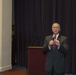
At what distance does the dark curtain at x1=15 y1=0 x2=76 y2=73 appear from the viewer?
6.84m

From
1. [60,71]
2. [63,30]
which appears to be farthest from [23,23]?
[60,71]

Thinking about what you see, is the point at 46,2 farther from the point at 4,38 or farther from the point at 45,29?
the point at 4,38

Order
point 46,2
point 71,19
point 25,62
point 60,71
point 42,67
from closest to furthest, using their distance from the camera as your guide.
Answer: point 60,71 → point 42,67 → point 71,19 → point 46,2 → point 25,62

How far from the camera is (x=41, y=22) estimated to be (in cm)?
746

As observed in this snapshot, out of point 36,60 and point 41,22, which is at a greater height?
point 41,22

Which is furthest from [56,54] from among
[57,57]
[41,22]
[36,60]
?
[41,22]

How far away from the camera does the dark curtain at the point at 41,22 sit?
269 inches

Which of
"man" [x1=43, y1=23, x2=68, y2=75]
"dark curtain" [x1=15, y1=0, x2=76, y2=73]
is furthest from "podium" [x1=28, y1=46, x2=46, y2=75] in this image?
"dark curtain" [x1=15, y1=0, x2=76, y2=73]

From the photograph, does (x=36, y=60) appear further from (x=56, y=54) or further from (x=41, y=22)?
(x=41, y=22)

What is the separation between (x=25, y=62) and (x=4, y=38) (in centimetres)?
134

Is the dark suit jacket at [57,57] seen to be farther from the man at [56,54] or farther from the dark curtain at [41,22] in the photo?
the dark curtain at [41,22]

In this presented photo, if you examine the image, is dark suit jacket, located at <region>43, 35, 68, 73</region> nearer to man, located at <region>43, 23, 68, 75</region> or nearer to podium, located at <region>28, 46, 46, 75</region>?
man, located at <region>43, 23, 68, 75</region>

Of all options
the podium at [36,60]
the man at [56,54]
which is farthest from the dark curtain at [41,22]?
the man at [56,54]

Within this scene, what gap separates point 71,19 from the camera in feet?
22.4
